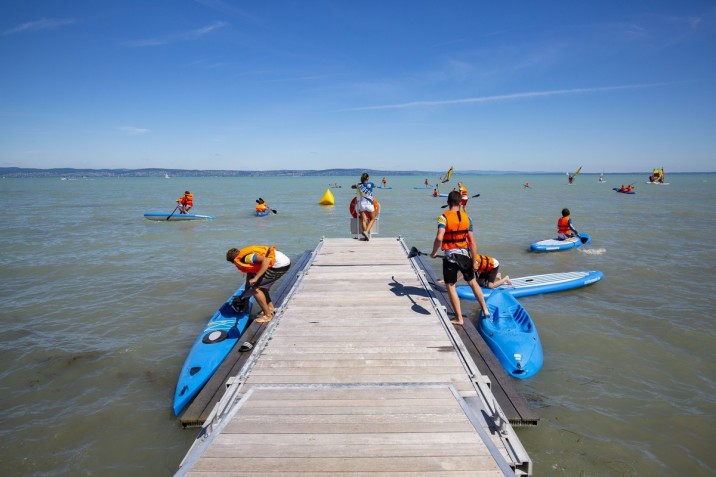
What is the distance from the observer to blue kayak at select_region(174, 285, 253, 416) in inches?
220

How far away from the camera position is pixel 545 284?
401 inches

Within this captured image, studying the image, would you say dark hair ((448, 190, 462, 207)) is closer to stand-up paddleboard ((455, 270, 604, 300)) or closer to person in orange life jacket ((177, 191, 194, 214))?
stand-up paddleboard ((455, 270, 604, 300))

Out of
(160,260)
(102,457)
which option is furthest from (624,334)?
(160,260)

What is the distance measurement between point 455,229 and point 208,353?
4.81 meters

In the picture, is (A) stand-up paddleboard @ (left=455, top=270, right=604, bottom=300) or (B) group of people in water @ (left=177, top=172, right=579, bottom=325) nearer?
(B) group of people in water @ (left=177, top=172, right=579, bottom=325)

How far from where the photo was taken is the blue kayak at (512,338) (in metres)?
6.22

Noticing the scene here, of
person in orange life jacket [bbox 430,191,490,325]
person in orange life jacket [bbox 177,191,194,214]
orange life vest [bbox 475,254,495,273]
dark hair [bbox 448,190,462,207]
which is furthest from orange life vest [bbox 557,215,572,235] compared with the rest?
person in orange life jacket [bbox 177,191,194,214]

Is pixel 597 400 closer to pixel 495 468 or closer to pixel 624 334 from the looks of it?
pixel 624 334

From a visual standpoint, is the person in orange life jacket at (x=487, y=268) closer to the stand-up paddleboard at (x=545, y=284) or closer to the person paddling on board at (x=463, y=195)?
the stand-up paddleboard at (x=545, y=284)

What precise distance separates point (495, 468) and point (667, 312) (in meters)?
9.05

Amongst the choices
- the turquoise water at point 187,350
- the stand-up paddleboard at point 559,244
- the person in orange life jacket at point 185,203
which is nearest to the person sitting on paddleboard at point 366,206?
the turquoise water at point 187,350

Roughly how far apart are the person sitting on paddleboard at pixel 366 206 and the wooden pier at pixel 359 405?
16.7 feet

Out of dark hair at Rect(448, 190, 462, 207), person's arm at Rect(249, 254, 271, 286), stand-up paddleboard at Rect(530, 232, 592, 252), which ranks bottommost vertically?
stand-up paddleboard at Rect(530, 232, 592, 252)

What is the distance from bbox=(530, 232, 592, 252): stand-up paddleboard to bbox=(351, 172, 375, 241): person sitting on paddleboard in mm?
7995
